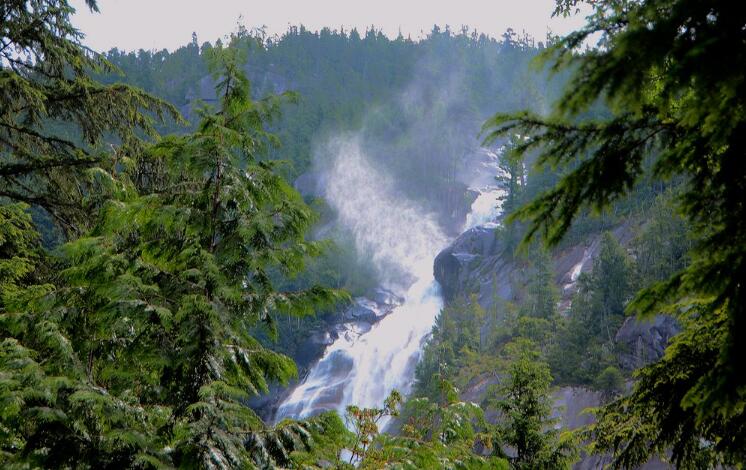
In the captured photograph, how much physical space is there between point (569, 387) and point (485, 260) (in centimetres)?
3502

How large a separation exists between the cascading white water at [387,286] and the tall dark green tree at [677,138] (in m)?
39.3

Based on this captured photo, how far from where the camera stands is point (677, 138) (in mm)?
2922

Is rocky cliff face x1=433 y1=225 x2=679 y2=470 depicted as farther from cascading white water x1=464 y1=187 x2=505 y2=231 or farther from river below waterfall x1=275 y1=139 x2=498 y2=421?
cascading white water x1=464 y1=187 x2=505 y2=231

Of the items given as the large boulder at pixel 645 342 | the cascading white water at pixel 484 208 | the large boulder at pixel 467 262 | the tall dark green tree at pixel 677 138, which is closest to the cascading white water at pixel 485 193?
the cascading white water at pixel 484 208

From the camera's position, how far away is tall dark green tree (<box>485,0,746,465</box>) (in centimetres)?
212

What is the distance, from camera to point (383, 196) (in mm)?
112188

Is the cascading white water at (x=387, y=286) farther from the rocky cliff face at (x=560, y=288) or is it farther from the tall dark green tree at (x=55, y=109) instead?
the tall dark green tree at (x=55, y=109)

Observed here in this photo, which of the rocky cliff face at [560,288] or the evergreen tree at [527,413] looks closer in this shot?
the evergreen tree at [527,413]

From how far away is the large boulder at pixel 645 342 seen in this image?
29312mm

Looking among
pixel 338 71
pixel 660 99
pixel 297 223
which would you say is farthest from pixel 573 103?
pixel 338 71

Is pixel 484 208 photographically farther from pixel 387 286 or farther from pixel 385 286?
pixel 385 286

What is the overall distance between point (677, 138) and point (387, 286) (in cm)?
7782

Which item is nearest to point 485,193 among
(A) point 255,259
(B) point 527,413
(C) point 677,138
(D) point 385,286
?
(D) point 385,286

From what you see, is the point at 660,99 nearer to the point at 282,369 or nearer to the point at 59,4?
the point at 282,369
